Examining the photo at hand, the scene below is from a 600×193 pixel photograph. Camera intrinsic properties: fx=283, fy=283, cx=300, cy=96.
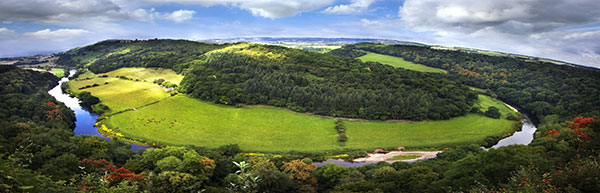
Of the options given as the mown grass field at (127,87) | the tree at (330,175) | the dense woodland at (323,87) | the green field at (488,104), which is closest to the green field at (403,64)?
the dense woodland at (323,87)

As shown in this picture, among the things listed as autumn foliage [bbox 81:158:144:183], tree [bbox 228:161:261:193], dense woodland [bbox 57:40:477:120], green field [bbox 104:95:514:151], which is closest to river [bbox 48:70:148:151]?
green field [bbox 104:95:514:151]

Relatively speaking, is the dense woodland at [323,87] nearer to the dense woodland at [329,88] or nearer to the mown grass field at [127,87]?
the dense woodland at [329,88]

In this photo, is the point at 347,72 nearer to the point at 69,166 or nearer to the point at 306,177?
the point at 306,177

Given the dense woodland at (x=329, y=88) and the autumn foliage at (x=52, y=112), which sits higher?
the dense woodland at (x=329, y=88)

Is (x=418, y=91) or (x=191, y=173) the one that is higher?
(x=418, y=91)

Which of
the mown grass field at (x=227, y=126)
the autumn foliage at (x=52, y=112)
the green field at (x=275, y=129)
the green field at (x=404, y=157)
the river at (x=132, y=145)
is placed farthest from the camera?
the river at (x=132, y=145)

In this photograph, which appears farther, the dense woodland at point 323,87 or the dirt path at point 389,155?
the dense woodland at point 323,87

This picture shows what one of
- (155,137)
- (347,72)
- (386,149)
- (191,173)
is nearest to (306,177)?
(191,173)

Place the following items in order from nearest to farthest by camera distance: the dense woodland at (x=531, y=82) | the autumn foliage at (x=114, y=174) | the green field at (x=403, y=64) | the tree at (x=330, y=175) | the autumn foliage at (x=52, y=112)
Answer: the autumn foliage at (x=114, y=174), the tree at (x=330, y=175), the autumn foliage at (x=52, y=112), the dense woodland at (x=531, y=82), the green field at (x=403, y=64)

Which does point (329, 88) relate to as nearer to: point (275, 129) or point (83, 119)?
point (275, 129)
